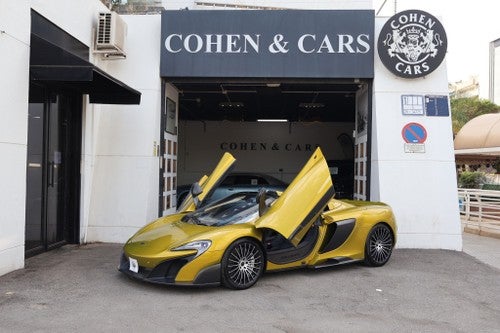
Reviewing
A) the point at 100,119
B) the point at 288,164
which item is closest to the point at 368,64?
the point at 100,119

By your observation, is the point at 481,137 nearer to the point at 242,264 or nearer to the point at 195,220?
the point at 195,220

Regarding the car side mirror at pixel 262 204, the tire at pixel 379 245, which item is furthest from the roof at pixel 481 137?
the car side mirror at pixel 262 204

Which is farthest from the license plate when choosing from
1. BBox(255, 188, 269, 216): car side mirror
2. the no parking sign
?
the no parking sign

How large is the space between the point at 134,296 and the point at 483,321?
3512 mm

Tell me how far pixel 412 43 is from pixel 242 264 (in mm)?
5359

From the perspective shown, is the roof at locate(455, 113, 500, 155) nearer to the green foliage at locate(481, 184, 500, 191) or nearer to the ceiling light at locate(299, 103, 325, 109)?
the green foliage at locate(481, 184, 500, 191)

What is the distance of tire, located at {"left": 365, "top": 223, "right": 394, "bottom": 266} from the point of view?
654 centimetres

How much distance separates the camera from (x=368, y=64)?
27.9ft

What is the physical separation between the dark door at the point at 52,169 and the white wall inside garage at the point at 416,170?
5.27 m

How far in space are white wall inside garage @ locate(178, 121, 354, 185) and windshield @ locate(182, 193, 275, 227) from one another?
10.4 m

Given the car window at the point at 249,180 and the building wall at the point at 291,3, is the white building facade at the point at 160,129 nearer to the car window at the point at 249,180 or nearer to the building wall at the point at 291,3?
the car window at the point at 249,180

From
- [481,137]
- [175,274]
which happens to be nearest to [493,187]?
[481,137]

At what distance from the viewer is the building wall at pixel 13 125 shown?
18.6ft

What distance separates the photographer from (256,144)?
1712cm
